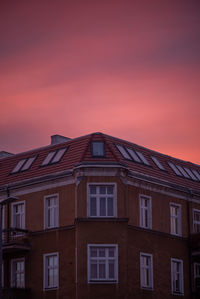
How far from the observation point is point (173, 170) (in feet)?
157

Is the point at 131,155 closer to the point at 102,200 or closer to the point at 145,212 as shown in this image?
the point at 145,212

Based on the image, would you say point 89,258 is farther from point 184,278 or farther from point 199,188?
point 199,188

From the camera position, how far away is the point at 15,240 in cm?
4250

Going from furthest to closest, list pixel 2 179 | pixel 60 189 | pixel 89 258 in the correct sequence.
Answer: pixel 2 179
pixel 60 189
pixel 89 258

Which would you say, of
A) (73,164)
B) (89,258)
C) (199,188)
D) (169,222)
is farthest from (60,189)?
(199,188)

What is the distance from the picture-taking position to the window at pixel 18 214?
4341 centimetres

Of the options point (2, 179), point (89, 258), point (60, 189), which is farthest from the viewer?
point (2, 179)

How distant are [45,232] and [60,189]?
2.73m

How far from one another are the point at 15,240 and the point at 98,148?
25.1 feet

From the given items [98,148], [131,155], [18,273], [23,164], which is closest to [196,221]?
[131,155]

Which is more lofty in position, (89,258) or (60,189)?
(60,189)

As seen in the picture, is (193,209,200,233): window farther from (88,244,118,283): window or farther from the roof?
(88,244,118,283): window

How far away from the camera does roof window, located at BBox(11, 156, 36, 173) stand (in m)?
45.8

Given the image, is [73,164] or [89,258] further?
[73,164]
